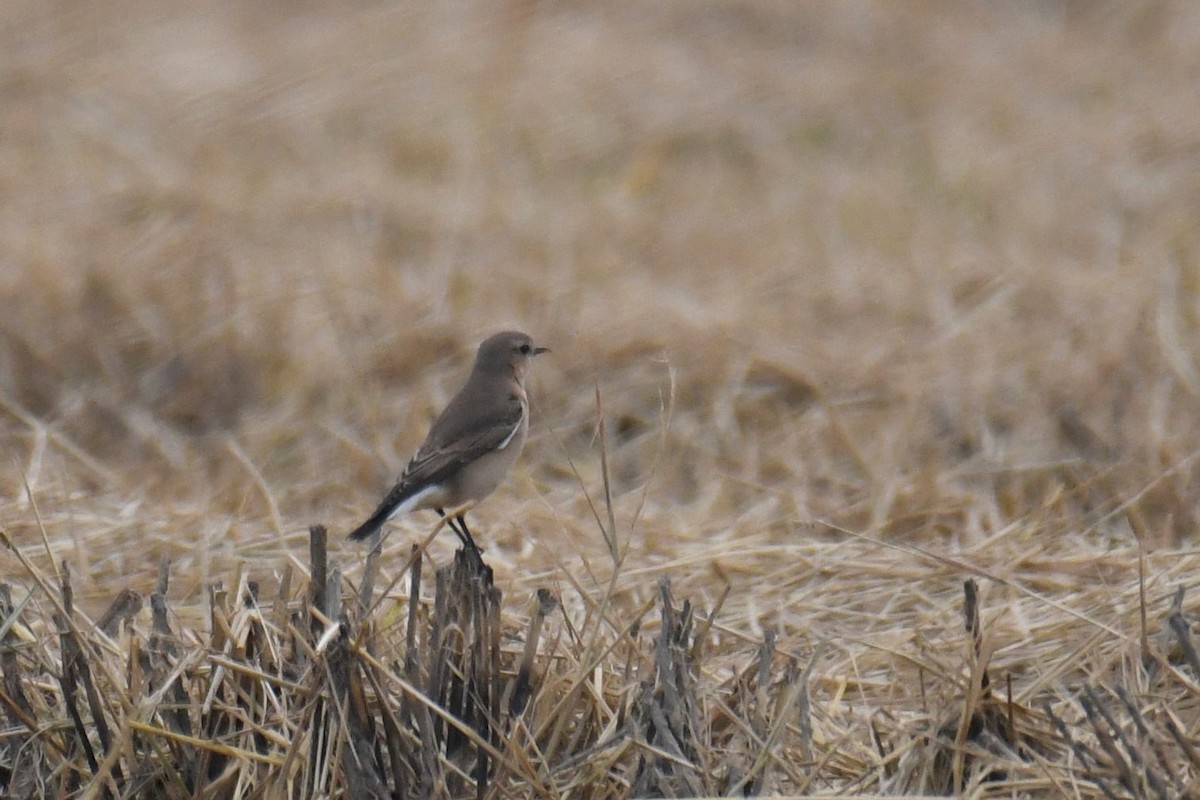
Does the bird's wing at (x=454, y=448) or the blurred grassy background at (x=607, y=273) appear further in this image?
the blurred grassy background at (x=607, y=273)

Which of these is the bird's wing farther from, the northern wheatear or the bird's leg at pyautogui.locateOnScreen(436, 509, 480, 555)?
the bird's leg at pyautogui.locateOnScreen(436, 509, 480, 555)

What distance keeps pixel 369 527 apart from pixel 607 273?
4199 millimetres

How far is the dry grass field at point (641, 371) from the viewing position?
14.6 ft

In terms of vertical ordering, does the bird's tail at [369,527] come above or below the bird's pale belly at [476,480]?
above

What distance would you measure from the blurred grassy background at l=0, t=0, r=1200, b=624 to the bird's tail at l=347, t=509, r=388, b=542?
0.46 meters

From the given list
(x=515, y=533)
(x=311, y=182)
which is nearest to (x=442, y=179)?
(x=311, y=182)

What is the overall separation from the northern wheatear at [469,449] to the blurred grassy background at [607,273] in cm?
27

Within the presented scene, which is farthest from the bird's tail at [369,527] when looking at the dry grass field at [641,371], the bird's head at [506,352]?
the bird's head at [506,352]

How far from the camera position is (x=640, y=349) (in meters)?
8.49

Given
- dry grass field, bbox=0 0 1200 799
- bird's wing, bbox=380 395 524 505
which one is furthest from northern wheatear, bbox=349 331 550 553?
dry grass field, bbox=0 0 1200 799

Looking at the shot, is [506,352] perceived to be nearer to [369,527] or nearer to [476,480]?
[476,480]

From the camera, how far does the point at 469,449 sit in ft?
20.9

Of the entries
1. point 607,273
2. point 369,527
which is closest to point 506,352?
point 369,527

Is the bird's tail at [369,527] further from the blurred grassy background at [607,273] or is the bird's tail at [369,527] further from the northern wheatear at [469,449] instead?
the blurred grassy background at [607,273]
